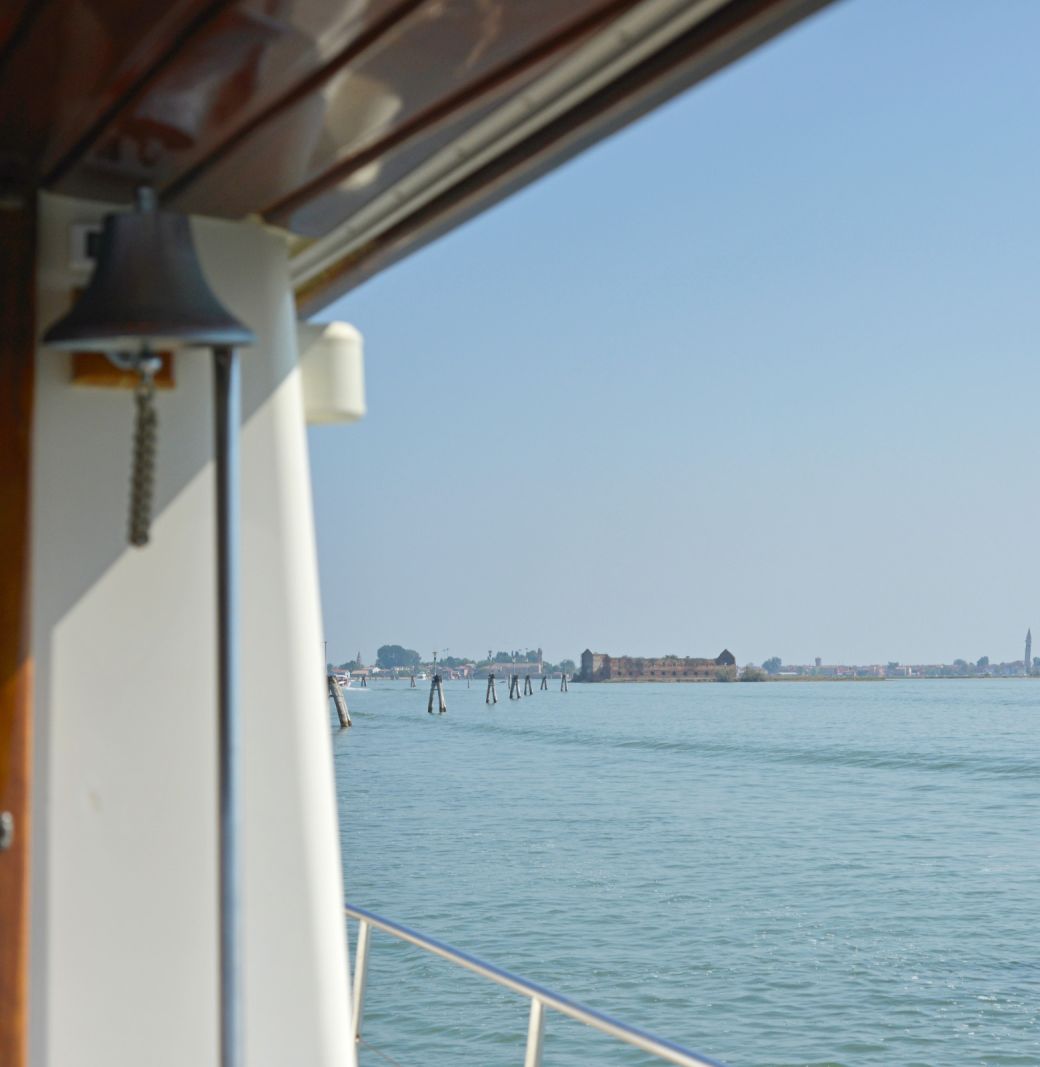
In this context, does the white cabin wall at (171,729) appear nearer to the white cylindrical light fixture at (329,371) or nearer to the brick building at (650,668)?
the white cylindrical light fixture at (329,371)

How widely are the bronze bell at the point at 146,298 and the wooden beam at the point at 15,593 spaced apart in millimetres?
280

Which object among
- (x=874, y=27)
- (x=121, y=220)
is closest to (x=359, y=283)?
(x=121, y=220)

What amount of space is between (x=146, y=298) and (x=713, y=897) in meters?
17.8

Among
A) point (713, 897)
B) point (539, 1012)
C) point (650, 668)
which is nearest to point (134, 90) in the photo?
point (539, 1012)

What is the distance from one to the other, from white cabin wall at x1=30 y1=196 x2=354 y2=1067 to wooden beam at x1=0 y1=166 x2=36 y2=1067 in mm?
20

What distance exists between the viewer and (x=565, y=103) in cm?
165

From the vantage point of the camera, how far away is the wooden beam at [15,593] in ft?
6.20

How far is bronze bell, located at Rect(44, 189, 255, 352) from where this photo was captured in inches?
64.4

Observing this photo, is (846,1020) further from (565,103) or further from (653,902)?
(565,103)

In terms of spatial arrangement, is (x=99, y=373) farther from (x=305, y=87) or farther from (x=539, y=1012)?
(x=539, y=1012)

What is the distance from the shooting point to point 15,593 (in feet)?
6.44

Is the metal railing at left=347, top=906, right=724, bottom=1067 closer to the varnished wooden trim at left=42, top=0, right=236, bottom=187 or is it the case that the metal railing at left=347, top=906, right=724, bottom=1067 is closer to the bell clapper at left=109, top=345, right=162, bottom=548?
the bell clapper at left=109, top=345, right=162, bottom=548

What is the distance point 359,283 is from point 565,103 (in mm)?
932

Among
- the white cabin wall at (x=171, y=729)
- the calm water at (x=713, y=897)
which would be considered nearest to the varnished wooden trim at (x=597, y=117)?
the white cabin wall at (x=171, y=729)
